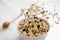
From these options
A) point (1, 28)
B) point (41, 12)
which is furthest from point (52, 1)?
point (1, 28)

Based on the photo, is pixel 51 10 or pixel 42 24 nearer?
pixel 42 24

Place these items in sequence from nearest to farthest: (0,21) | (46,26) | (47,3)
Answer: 1. (46,26)
2. (0,21)
3. (47,3)

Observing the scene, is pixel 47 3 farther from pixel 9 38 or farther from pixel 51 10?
pixel 9 38

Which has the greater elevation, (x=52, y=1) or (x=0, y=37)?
(x=52, y=1)

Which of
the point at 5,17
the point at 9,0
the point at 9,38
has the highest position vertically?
the point at 9,0

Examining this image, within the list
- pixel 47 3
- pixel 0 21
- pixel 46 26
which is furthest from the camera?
pixel 47 3

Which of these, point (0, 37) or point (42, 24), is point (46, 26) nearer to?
point (42, 24)

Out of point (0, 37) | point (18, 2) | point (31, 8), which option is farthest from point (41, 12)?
point (0, 37)
